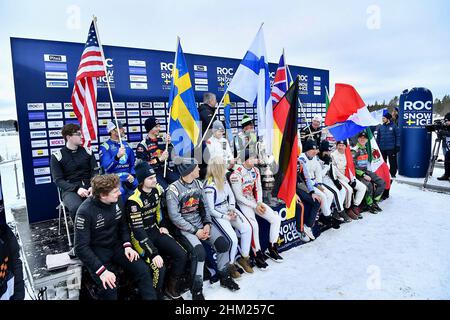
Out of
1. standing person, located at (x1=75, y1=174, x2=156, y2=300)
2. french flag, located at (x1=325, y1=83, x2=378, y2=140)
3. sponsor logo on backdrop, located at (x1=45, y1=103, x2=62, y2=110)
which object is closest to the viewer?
standing person, located at (x1=75, y1=174, x2=156, y2=300)

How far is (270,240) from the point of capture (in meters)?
4.19

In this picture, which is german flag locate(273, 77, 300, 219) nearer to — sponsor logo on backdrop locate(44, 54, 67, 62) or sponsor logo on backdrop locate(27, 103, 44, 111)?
sponsor logo on backdrop locate(44, 54, 67, 62)

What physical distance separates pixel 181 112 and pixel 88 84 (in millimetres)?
1427

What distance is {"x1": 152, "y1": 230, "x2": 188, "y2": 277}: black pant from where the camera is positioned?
3.16 metres

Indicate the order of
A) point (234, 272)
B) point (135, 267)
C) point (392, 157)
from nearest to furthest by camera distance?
point (135, 267)
point (234, 272)
point (392, 157)

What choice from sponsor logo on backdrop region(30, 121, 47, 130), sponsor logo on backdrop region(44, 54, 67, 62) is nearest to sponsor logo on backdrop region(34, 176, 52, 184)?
sponsor logo on backdrop region(30, 121, 47, 130)

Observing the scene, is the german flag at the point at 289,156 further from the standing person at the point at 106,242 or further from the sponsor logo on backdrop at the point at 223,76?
the sponsor logo on backdrop at the point at 223,76

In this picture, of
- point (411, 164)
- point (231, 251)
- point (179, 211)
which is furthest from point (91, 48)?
point (411, 164)

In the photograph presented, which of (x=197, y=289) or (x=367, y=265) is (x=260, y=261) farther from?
(x=367, y=265)

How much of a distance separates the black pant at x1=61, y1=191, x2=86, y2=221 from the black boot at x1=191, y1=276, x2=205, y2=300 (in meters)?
1.75

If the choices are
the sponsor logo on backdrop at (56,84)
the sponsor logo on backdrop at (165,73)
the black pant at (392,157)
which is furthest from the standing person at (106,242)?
the black pant at (392,157)

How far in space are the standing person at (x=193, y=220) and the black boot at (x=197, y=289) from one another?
0.09 m

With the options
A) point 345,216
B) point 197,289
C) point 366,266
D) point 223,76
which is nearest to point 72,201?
point 197,289

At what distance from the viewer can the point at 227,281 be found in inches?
134
